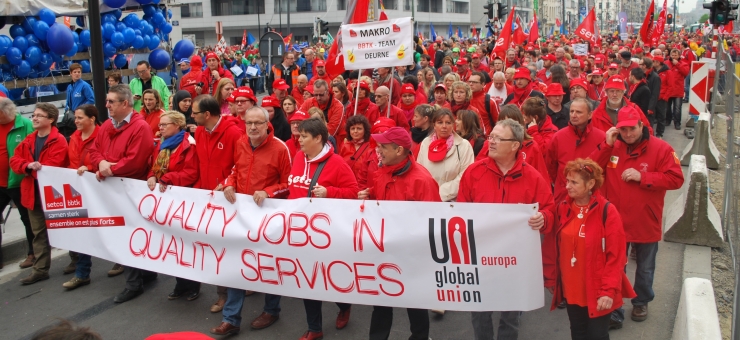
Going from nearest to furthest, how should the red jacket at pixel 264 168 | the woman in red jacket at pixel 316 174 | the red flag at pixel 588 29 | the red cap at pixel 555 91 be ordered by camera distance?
the woman in red jacket at pixel 316 174 → the red jacket at pixel 264 168 → the red cap at pixel 555 91 → the red flag at pixel 588 29

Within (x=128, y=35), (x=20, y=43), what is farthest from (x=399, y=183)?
(x=128, y=35)

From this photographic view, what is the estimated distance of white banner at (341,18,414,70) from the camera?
7.58 metres

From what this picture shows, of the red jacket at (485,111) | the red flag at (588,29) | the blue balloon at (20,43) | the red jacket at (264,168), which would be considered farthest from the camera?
the red flag at (588,29)

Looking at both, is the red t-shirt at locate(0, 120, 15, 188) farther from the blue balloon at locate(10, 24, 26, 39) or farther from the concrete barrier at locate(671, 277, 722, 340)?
the blue balloon at locate(10, 24, 26, 39)

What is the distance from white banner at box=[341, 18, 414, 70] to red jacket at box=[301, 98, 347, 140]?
67 centimetres

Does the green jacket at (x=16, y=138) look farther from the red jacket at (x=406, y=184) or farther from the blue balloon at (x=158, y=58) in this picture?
the blue balloon at (x=158, y=58)

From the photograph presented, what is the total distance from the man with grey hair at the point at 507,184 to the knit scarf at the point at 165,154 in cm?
278

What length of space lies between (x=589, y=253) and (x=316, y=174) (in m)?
2.10

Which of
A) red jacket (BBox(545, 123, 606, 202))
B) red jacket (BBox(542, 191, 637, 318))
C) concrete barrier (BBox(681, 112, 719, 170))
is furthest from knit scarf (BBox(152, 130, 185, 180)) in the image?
concrete barrier (BBox(681, 112, 719, 170))

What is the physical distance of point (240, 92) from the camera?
6.79m

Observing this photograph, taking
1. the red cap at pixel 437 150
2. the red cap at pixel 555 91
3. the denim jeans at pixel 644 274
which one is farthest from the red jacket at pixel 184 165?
the red cap at pixel 555 91


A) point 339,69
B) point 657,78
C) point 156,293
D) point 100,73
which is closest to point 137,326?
point 156,293

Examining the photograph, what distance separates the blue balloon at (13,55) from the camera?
12586 mm

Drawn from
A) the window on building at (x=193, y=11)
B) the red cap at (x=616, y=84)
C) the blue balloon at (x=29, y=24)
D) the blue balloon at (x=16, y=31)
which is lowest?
the red cap at (x=616, y=84)
